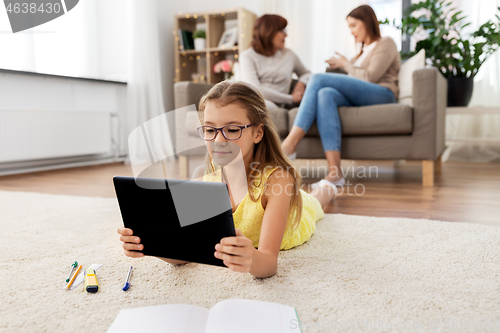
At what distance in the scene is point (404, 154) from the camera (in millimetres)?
1848

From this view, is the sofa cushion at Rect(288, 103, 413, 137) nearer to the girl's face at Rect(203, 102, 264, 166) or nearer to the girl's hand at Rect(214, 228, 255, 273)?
the girl's face at Rect(203, 102, 264, 166)

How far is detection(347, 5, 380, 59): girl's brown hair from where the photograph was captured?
2.06m

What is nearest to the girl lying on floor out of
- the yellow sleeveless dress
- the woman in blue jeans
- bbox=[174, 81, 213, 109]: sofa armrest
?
the yellow sleeveless dress

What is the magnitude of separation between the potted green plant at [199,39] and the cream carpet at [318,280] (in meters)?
2.62

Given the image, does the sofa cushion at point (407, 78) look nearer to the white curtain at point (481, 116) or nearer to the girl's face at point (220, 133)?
the white curtain at point (481, 116)

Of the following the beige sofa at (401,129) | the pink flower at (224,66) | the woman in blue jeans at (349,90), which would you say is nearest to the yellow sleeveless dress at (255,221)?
the woman in blue jeans at (349,90)

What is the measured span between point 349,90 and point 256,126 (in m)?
1.21

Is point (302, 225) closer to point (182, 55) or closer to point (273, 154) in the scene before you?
point (273, 154)

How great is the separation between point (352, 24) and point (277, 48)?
449mm

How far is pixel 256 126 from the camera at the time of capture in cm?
83

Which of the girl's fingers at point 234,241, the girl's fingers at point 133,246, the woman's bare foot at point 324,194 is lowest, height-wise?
the woman's bare foot at point 324,194

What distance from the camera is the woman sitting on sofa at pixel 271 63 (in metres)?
2.23

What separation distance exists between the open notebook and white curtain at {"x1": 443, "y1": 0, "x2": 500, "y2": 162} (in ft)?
9.65

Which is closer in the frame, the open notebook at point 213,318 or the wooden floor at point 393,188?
the open notebook at point 213,318
